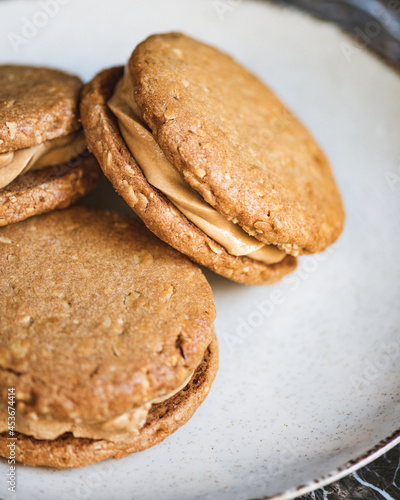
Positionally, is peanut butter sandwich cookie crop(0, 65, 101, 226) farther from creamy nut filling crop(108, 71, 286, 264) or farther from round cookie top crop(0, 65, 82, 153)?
creamy nut filling crop(108, 71, 286, 264)

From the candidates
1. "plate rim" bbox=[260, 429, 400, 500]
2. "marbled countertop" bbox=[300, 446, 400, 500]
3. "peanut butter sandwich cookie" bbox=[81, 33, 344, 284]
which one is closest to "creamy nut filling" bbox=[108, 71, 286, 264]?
"peanut butter sandwich cookie" bbox=[81, 33, 344, 284]

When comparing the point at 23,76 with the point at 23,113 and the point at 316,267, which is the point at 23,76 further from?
the point at 316,267

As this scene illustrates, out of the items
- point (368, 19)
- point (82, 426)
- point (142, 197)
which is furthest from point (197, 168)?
point (368, 19)

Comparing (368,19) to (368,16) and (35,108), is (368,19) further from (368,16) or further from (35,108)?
(35,108)

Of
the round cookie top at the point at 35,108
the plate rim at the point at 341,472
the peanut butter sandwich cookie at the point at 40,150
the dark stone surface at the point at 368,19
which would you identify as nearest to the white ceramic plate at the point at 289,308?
the plate rim at the point at 341,472

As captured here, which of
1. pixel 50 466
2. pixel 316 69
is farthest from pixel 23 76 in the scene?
pixel 316 69

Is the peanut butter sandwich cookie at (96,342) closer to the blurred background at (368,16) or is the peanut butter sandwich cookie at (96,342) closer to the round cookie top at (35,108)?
the round cookie top at (35,108)
